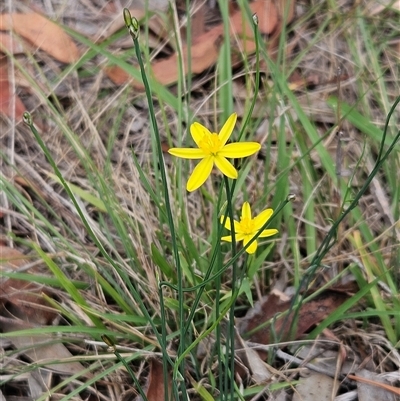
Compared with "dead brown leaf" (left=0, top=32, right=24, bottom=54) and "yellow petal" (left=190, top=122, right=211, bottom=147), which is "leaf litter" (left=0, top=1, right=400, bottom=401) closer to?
"dead brown leaf" (left=0, top=32, right=24, bottom=54)

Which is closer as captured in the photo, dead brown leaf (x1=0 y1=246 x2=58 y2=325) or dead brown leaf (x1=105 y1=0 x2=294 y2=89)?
dead brown leaf (x1=0 y1=246 x2=58 y2=325)

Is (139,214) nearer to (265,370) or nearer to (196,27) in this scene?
(265,370)

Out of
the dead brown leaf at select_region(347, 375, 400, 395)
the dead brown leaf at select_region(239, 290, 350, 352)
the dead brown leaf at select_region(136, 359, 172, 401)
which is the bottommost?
the dead brown leaf at select_region(347, 375, 400, 395)

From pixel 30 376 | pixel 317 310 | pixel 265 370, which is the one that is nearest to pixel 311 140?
pixel 317 310

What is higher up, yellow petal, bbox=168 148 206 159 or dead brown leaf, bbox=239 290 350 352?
yellow petal, bbox=168 148 206 159

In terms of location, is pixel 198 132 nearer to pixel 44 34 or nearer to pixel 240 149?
pixel 240 149

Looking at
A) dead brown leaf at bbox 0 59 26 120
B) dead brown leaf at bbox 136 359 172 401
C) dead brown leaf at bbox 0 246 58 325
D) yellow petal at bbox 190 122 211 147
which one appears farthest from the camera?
dead brown leaf at bbox 0 59 26 120

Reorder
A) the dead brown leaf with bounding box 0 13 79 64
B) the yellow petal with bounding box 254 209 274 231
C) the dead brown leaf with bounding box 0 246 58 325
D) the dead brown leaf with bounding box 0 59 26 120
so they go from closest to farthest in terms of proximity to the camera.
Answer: the yellow petal with bounding box 254 209 274 231 → the dead brown leaf with bounding box 0 246 58 325 → the dead brown leaf with bounding box 0 59 26 120 → the dead brown leaf with bounding box 0 13 79 64

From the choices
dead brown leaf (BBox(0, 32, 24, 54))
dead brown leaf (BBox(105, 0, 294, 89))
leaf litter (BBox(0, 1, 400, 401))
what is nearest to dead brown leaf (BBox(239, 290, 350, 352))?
leaf litter (BBox(0, 1, 400, 401))
